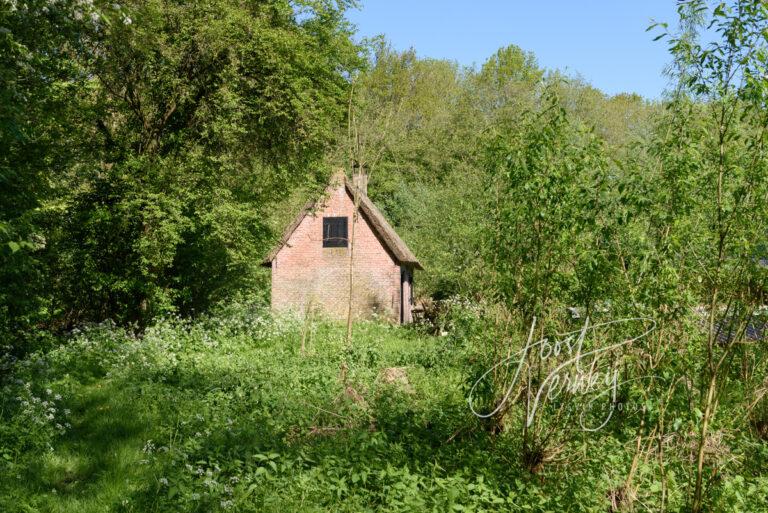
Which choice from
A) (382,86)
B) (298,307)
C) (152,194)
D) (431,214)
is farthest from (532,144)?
(382,86)

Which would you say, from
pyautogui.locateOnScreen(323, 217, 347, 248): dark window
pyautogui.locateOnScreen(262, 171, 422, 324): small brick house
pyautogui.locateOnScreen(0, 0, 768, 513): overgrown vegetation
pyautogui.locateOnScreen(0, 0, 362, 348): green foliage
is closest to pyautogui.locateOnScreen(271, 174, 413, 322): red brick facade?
pyautogui.locateOnScreen(262, 171, 422, 324): small brick house

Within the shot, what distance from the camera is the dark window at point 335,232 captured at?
1100 inches

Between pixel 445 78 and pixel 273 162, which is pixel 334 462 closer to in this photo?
pixel 273 162

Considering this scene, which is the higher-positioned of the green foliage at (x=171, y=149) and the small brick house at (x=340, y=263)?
the green foliage at (x=171, y=149)

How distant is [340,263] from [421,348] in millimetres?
10966

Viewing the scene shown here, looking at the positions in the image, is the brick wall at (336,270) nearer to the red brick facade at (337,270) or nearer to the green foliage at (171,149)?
the red brick facade at (337,270)

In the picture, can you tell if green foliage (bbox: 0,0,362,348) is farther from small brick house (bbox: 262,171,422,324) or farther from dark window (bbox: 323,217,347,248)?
dark window (bbox: 323,217,347,248)

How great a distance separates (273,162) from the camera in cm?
1952

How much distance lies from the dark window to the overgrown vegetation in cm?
1054

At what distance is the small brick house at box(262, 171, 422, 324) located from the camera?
90.9ft

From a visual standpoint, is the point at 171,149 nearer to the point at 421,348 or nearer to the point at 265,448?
the point at 421,348

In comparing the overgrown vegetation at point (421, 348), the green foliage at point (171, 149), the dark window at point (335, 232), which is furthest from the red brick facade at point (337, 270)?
the overgrown vegetation at point (421, 348)

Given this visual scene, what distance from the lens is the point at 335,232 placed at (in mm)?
28031

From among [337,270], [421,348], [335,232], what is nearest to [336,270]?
[337,270]
